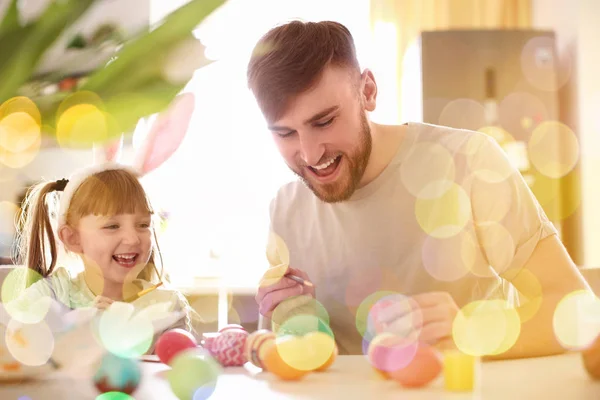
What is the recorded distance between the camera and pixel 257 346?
85 cm

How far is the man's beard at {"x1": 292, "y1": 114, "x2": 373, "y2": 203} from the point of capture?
141 cm

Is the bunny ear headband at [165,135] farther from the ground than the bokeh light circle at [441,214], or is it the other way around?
the bunny ear headband at [165,135]

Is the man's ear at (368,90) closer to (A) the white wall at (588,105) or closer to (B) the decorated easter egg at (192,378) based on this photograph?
(B) the decorated easter egg at (192,378)

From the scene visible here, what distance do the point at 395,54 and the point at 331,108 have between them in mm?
2713

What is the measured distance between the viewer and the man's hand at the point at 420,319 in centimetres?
84

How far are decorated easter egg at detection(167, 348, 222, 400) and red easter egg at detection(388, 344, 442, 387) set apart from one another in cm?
21

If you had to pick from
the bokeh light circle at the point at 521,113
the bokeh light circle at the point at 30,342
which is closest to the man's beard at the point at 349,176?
the bokeh light circle at the point at 30,342

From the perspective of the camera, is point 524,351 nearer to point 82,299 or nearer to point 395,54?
point 82,299

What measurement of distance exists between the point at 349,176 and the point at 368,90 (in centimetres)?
24

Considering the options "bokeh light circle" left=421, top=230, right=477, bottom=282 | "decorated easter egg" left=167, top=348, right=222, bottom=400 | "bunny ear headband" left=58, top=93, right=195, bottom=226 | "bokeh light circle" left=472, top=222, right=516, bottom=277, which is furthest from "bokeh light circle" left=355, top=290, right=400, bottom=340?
"bunny ear headband" left=58, top=93, right=195, bottom=226

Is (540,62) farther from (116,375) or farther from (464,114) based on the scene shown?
(116,375)

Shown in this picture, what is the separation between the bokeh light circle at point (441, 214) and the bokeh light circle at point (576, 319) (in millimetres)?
370

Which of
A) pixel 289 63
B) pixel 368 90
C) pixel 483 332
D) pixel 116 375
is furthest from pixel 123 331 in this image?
pixel 368 90

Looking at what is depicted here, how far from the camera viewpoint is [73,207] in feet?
5.10
